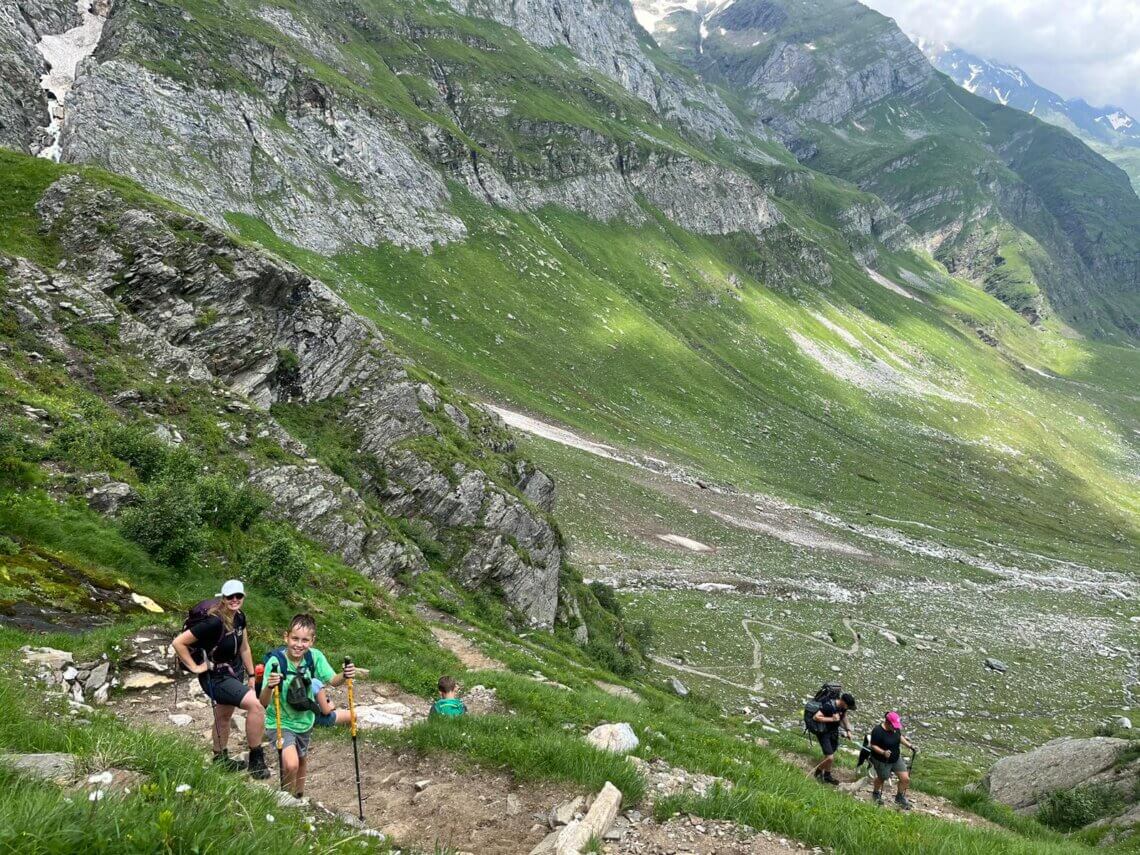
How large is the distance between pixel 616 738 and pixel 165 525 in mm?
11275

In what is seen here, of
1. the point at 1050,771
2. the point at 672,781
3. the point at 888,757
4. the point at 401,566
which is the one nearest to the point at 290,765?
the point at 672,781

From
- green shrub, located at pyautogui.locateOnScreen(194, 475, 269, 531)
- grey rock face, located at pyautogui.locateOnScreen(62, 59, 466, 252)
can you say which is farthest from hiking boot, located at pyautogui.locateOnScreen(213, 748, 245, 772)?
grey rock face, located at pyautogui.locateOnScreen(62, 59, 466, 252)

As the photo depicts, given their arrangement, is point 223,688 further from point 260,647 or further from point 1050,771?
point 1050,771

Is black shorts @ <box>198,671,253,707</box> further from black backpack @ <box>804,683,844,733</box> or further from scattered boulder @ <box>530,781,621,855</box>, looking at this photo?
black backpack @ <box>804,683,844,733</box>

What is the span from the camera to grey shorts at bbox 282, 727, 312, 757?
→ 25.7 ft

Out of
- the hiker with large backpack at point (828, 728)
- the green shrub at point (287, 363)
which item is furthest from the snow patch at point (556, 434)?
the hiker with large backpack at point (828, 728)

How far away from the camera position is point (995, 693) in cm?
3578

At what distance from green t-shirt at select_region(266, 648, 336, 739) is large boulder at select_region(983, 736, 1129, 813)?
16.3 meters

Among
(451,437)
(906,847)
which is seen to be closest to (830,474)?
(451,437)

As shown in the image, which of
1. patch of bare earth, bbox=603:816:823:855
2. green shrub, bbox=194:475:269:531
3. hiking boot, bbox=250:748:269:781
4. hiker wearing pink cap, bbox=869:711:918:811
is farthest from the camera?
green shrub, bbox=194:475:269:531

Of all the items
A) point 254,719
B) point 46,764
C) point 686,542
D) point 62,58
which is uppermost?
point 62,58

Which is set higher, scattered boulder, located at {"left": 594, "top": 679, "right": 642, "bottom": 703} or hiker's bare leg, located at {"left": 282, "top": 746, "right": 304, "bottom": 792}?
hiker's bare leg, located at {"left": 282, "top": 746, "right": 304, "bottom": 792}

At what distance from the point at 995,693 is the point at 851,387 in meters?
115

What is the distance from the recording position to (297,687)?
803 centimetres
